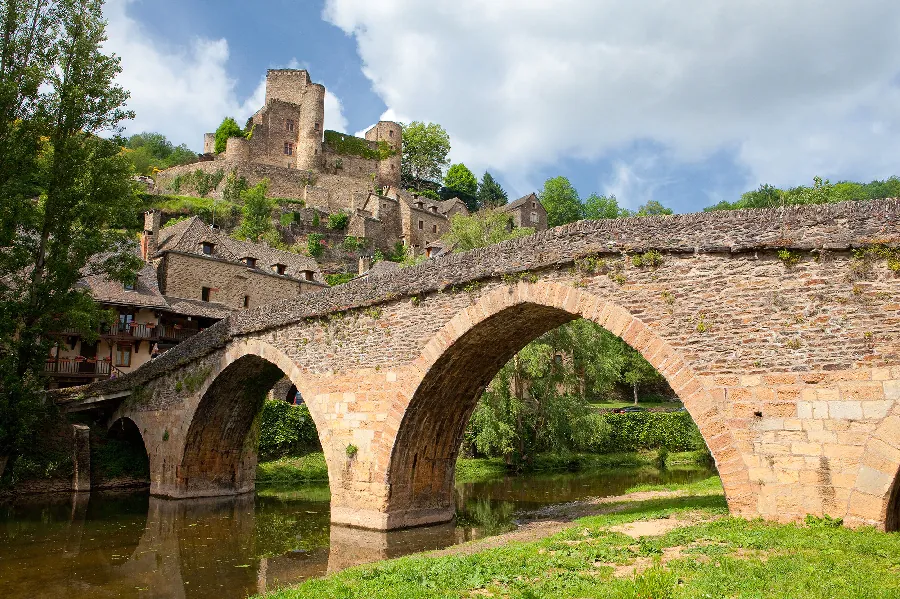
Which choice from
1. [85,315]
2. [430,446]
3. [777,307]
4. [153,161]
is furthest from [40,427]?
[153,161]

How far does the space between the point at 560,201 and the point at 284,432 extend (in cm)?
5167

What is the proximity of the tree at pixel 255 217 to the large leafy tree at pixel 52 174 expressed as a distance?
117ft

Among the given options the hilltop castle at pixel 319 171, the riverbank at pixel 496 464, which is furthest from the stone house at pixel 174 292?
the hilltop castle at pixel 319 171

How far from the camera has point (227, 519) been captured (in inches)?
659

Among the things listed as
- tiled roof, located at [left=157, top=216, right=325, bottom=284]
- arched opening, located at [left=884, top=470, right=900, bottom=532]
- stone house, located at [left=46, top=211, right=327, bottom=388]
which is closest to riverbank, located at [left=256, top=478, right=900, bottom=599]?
arched opening, located at [left=884, top=470, right=900, bottom=532]

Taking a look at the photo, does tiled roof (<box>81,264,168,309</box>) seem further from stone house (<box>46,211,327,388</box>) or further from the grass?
the grass

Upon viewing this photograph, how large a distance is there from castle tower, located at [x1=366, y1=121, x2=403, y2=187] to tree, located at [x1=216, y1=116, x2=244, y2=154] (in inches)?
553

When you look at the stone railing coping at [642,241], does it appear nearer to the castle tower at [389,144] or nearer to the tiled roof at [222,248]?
the tiled roof at [222,248]

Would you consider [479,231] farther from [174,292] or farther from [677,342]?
[677,342]

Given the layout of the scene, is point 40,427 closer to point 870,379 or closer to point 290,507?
point 290,507

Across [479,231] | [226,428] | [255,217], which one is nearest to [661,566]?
[226,428]

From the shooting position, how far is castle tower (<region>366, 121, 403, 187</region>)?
237 ft

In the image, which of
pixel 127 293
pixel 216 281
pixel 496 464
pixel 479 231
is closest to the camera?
pixel 496 464

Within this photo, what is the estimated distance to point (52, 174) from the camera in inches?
693
